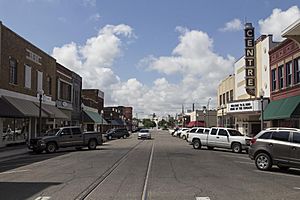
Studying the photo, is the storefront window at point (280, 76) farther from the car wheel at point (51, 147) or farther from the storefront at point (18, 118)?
the storefront at point (18, 118)

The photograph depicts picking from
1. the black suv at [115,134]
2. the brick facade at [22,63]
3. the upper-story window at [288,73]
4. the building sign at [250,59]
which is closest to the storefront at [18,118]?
the brick facade at [22,63]

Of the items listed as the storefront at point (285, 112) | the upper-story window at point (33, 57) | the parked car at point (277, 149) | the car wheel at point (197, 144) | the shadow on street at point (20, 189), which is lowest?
the shadow on street at point (20, 189)

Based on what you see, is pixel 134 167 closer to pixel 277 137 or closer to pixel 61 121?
pixel 277 137

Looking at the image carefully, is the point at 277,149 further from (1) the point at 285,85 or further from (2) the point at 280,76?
(2) the point at 280,76

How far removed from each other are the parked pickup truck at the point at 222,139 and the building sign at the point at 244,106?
326 inches

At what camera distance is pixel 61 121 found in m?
55.9

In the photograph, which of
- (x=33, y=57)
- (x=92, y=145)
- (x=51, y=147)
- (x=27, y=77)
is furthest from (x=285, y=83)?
(x=33, y=57)

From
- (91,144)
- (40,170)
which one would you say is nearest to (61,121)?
(91,144)

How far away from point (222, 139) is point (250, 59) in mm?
14983

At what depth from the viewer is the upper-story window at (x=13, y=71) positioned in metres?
36.8

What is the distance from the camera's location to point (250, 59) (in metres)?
45.0

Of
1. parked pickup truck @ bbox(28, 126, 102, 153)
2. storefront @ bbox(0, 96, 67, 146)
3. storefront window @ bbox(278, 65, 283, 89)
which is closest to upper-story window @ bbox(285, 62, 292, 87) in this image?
storefront window @ bbox(278, 65, 283, 89)

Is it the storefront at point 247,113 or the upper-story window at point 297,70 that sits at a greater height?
the upper-story window at point 297,70

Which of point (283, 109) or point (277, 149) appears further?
point (283, 109)
